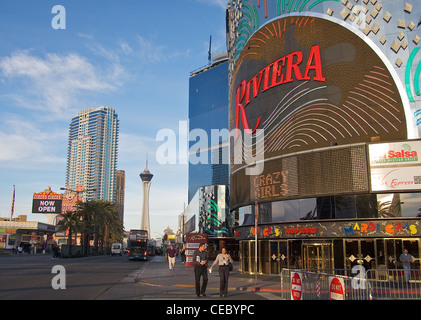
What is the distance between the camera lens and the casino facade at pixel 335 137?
24750 millimetres

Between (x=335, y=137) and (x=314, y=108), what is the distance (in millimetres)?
2617

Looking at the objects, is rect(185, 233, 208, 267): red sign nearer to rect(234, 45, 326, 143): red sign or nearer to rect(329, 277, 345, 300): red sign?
rect(234, 45, 326, 143): red sign

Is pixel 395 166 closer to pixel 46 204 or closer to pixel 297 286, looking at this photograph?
pixel 297 286

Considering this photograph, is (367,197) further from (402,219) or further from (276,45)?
(276,45)

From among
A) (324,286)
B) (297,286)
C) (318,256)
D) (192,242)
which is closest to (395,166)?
(318,256)

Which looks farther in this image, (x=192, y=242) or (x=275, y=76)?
(x=192, y=242)

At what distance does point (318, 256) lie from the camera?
2727 cm

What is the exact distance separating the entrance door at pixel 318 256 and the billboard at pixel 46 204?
81060mm

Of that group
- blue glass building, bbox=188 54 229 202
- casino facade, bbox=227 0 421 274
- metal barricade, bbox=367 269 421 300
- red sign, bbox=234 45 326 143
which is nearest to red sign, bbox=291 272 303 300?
metal barricade, bbox=367 269 421 300

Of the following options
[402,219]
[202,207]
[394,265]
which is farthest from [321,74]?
[202,207]

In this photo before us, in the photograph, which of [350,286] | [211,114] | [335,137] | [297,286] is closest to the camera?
[350,286]

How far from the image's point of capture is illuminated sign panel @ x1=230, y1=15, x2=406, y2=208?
84.8 feet
